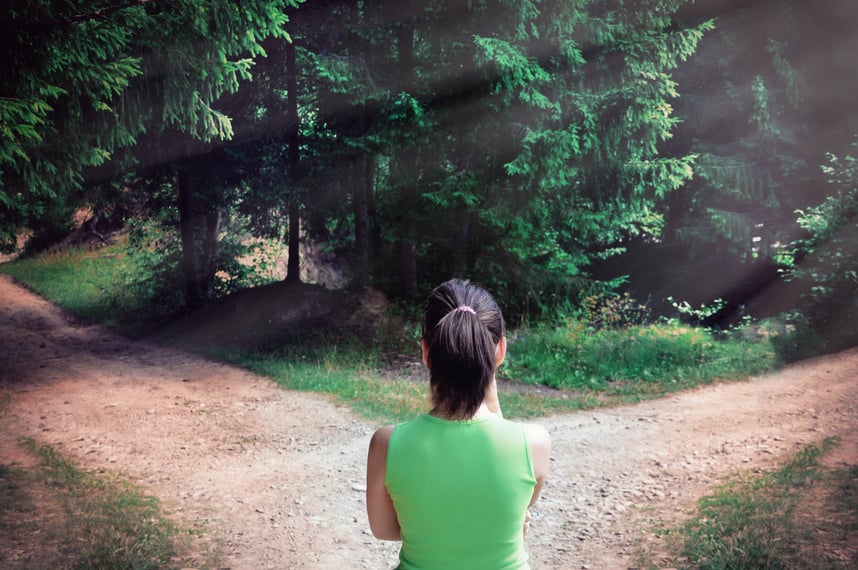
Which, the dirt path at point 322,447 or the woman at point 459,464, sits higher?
the woman at point 459,464

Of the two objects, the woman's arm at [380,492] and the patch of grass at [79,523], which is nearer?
the woman's arm at [380,492]

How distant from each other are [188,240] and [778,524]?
1394 centimetres

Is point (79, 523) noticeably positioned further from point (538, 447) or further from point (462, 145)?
point (462, 145)

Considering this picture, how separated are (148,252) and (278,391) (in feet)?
29.6

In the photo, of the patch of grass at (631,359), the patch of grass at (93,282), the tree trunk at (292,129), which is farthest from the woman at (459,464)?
the patch of grass at (93,282)

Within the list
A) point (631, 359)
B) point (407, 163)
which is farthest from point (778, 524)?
point (407, 163)

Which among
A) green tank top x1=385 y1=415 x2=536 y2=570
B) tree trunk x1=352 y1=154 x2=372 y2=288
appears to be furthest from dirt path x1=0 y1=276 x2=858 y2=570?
tree trunk x1=352 y1=154 x2=372 y2=288

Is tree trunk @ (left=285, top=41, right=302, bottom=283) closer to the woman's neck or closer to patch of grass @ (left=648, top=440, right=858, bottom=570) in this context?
patch of grass @ (left=648, top=440, right=858, bottom=570)

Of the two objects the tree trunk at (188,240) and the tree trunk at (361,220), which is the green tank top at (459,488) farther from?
the tree trunk at (188,240)

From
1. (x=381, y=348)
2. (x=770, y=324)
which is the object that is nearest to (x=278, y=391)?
(x=381, y=348)

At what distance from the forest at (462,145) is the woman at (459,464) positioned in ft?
17.8

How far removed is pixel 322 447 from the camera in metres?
7.66

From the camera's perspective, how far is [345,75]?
11773 millimetres

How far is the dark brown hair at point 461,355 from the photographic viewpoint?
190cm
